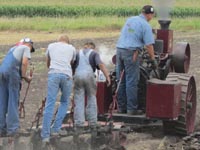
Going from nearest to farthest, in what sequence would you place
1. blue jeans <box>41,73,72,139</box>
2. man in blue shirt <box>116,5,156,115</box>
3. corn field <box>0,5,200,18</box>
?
blue jeans <box>41,73,72,139</box> → man in blue shirt <box>116,5,156,115</box> → corn field <box>0,5,200,18</box>

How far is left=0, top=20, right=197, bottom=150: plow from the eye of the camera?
27.5 feet

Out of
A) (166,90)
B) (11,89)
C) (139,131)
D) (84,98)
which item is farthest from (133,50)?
(11,89)

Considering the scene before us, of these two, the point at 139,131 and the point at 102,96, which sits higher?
the point at 102,96

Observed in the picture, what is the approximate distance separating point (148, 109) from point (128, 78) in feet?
2.14

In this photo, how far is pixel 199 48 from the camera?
22.5m

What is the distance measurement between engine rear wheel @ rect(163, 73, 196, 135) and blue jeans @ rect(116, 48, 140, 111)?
547 millimetres

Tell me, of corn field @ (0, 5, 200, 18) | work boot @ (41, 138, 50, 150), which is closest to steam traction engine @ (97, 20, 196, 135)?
work boot @ (41, 138, 50, 150)

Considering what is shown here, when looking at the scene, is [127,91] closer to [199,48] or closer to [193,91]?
[193,91]

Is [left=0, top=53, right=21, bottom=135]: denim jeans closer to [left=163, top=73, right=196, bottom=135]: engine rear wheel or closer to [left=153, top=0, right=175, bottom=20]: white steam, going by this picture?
[left=163, top=73, right=196, bottom=135]: engine rear wheel

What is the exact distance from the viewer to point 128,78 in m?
9.49

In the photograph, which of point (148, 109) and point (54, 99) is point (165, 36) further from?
point (54, 99)

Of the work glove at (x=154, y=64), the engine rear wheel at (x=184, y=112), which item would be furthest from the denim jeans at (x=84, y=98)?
the engine rear wheel at (x=184, y=112)

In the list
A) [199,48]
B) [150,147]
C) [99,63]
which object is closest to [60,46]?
[99,63]

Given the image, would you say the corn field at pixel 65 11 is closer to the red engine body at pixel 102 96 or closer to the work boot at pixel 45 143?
the red engine body at pixel 102 96
